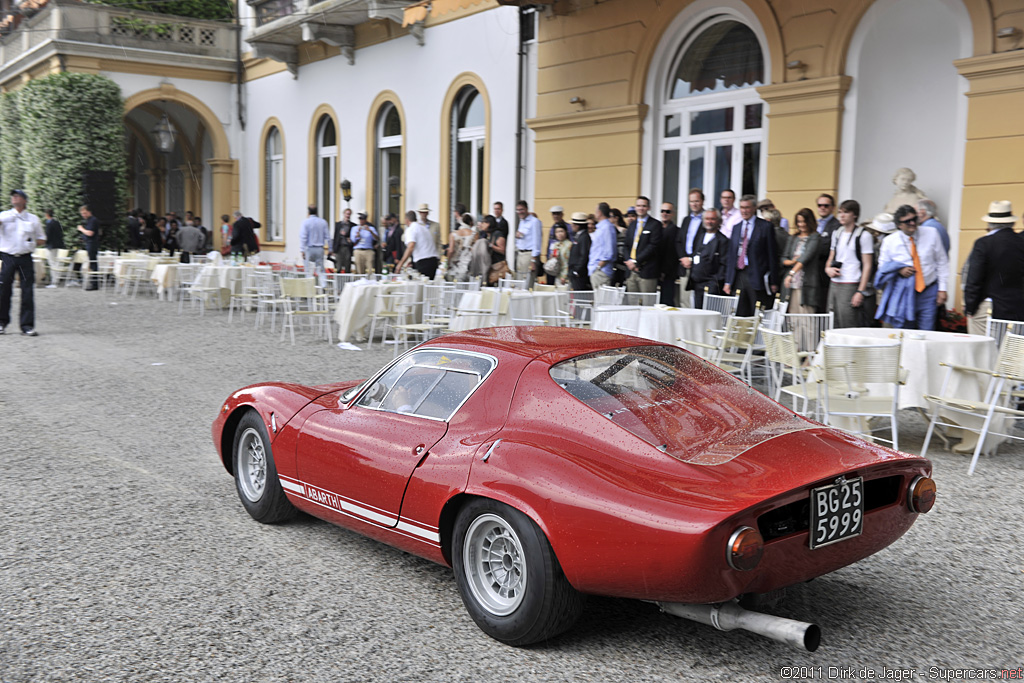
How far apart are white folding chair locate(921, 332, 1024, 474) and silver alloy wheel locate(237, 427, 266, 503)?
15.3 feet

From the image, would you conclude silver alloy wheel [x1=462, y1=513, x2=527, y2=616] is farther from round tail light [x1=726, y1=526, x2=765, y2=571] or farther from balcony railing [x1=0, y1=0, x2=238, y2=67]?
balcony railing [x1=0, y1=0, x2=238, y2=67]

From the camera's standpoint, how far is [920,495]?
11.6 ft

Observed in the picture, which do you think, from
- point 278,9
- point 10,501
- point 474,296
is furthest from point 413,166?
point 10,501

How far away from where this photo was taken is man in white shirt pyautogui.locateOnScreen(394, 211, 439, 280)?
49.7ft

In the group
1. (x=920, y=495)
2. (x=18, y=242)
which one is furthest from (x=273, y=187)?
(x=920, y=495)

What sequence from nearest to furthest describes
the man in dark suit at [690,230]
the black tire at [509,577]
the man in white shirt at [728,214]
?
the black tire at [509,577] → the man in white shirt at [728,214] → the man in dark suit at [690,230]

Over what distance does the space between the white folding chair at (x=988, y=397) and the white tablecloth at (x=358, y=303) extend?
26.5 feet

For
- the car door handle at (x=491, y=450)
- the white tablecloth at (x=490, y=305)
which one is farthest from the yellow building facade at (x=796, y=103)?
the car door handle at (x=491, y=450)

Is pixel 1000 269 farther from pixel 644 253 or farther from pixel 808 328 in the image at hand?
pixel 644 253

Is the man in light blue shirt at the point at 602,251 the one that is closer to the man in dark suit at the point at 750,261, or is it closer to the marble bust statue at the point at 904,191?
the man in dark suit at the point at 750,261

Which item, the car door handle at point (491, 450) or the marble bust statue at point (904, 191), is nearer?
Result: the car door handle at point (491, 450)

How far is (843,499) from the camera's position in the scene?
325 centimetres

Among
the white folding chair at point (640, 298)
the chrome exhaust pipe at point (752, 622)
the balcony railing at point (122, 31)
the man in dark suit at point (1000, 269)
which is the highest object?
the balcony railing at point (122, 31)

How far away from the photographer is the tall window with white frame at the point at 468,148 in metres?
19.6
